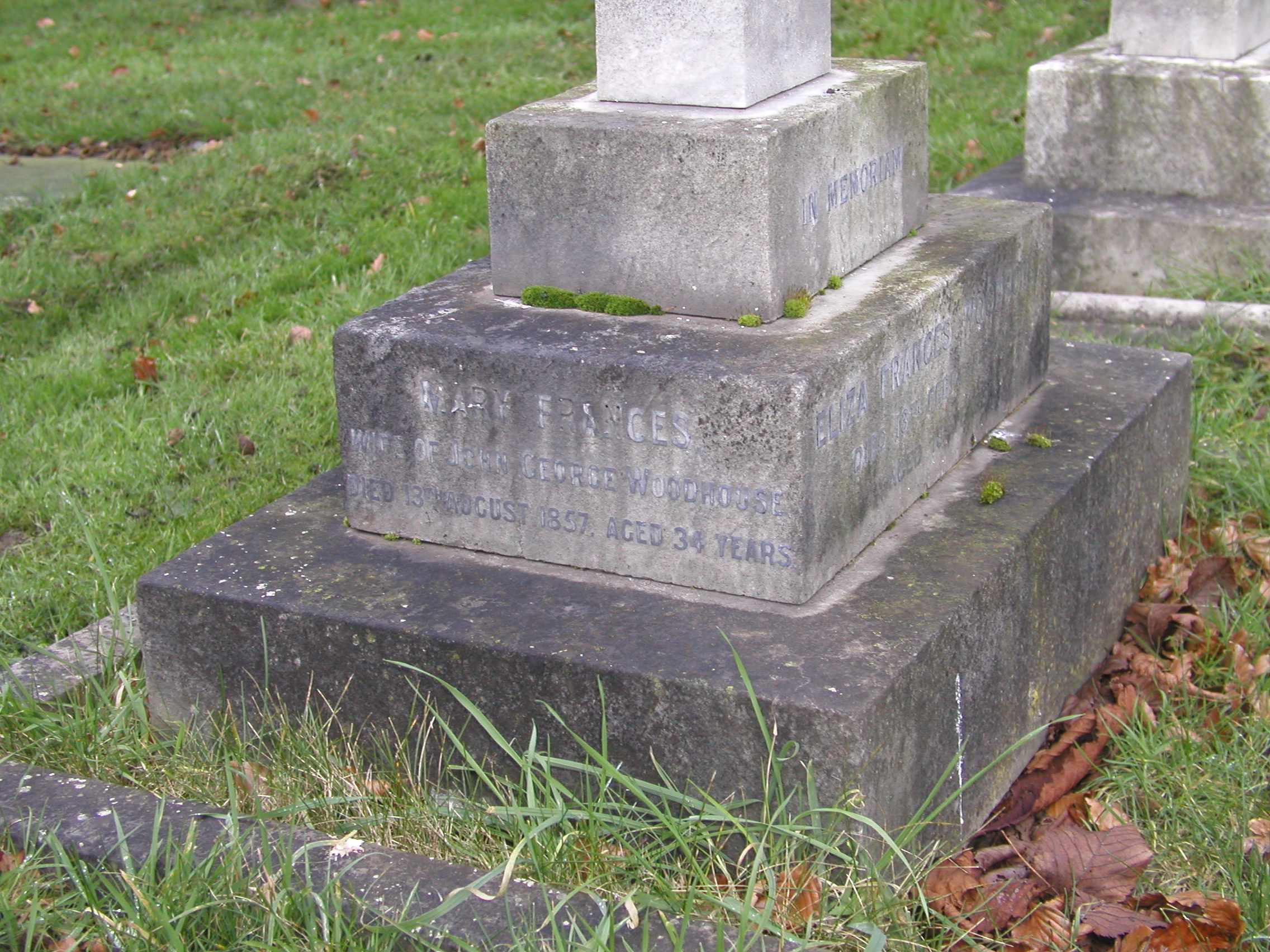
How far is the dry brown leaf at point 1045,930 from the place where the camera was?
2412 mm

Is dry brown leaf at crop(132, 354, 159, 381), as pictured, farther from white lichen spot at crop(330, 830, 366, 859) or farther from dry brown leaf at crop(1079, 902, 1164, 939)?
dry brown leaf at crop(1079, 902, 1164, 939)

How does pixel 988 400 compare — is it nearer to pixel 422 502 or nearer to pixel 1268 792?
pixel 1268 792

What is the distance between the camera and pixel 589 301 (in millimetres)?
2986

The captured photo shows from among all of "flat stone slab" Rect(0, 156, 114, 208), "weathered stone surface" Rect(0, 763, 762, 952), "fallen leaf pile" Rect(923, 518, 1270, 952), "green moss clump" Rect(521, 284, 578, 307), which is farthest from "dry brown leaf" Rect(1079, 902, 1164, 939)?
"flat stone slab" Rect(0, 156, 114, 208)

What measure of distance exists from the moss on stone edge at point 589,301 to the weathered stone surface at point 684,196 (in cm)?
2

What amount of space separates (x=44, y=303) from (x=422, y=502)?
9.58 ft

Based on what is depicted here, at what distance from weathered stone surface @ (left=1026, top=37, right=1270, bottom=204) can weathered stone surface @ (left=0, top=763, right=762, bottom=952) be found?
3820 millimetres

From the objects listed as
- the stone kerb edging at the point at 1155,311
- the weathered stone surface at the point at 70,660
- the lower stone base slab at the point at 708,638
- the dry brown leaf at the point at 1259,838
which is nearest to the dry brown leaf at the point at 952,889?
the lower stone base slab at the point at 708,638

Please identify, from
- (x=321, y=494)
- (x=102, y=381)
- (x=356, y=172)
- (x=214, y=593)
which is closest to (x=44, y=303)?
(x=102, y=381)

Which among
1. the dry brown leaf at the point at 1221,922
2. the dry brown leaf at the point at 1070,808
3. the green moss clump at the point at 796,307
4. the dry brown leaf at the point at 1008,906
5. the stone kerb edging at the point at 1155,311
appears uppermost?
the green moss clump at the point at 796,307

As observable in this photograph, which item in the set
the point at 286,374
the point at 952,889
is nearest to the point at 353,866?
the point at 952,889

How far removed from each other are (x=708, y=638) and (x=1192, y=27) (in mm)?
3584

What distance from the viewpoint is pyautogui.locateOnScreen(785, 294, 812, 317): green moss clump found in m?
2.91

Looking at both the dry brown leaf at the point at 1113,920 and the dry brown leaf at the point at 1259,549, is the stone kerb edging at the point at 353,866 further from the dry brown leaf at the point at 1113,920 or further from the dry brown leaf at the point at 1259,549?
the dry brown leaf at the point at 1259,549
